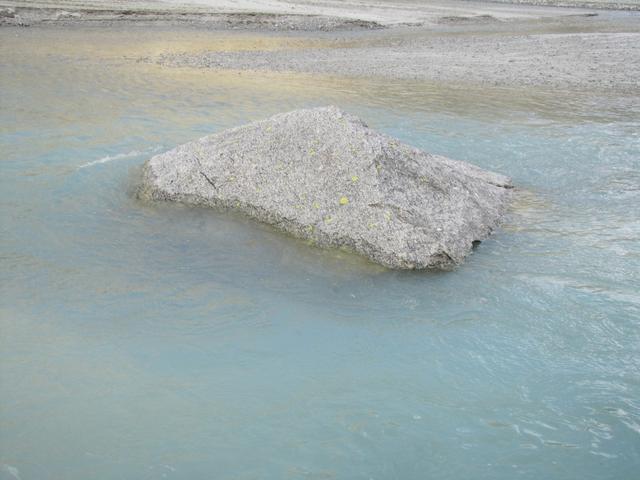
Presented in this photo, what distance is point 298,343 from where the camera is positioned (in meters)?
5.53

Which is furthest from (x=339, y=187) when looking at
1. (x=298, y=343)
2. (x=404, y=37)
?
(x=404, y=37)

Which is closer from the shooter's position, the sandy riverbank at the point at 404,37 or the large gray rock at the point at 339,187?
the large gray rock at the point at 339,187

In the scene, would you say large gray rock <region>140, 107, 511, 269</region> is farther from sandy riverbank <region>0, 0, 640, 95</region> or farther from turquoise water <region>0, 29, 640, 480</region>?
sandy riverbank <region>0, 0, 640, 95</region>

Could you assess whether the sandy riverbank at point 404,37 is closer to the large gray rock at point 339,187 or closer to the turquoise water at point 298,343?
the turquoise water at point 298,343

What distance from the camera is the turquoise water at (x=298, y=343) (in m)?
4.37

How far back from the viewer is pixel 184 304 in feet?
19.9

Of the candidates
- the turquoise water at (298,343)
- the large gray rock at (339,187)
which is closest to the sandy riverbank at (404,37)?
the turquoise water at (298,343)

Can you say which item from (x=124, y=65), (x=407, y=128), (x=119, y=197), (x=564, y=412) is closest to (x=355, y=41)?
(x=124, y=65)

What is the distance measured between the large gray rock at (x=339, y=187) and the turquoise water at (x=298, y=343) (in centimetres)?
24

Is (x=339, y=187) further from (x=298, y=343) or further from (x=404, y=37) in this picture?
(x=404, y=37)

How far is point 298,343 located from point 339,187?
2471 millimetres

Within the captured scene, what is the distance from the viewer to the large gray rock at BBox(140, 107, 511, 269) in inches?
278

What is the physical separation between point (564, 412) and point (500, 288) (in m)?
1.89

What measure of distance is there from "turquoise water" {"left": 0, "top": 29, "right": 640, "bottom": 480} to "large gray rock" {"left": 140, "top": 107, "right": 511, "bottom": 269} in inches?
9.5
